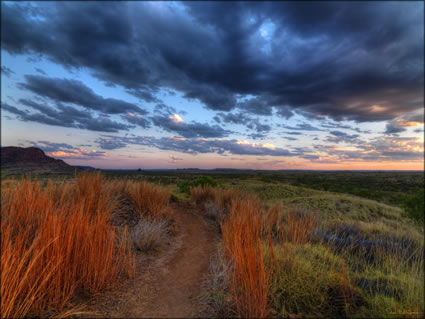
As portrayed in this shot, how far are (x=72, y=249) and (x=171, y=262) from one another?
2.17 meters

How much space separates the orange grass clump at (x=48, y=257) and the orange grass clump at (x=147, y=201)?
3.17m

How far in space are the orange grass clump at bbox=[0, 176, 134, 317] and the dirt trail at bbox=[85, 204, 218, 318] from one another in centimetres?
29

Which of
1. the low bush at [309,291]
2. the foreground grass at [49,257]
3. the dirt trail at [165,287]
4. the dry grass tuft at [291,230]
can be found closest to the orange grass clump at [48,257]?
the foreground grass at [49,257]

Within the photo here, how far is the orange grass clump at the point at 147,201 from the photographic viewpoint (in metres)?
6.86

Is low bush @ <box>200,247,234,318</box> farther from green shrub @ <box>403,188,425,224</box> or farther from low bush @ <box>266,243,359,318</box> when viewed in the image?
green shrub @ <box>403,188,425,224</box>

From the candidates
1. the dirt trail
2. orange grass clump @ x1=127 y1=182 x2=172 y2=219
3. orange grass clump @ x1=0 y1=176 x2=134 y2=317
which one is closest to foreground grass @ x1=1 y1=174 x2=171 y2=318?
orange grass clump @ x1=0 y1=176 x2=134 y2=317

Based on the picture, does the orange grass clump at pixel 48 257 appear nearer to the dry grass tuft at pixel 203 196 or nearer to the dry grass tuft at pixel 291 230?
the dry grass tuft at pixel 291 230

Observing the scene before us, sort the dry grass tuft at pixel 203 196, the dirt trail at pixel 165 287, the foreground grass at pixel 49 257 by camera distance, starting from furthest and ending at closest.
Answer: the dry grass tuft at pixel 203 196
the dirt trail at pixel 165 287
the foreground grass at pixel 49 257

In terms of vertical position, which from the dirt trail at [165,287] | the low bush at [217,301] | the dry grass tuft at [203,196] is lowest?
the dirt trail at [165,287]

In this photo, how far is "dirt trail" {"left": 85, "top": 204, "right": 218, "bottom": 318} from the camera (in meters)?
2.78

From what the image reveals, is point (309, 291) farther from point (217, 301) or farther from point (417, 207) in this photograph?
point (417, 207)

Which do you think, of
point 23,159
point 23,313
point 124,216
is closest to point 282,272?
point 23,313

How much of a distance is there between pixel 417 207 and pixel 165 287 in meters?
12.3

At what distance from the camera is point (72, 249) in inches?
112
